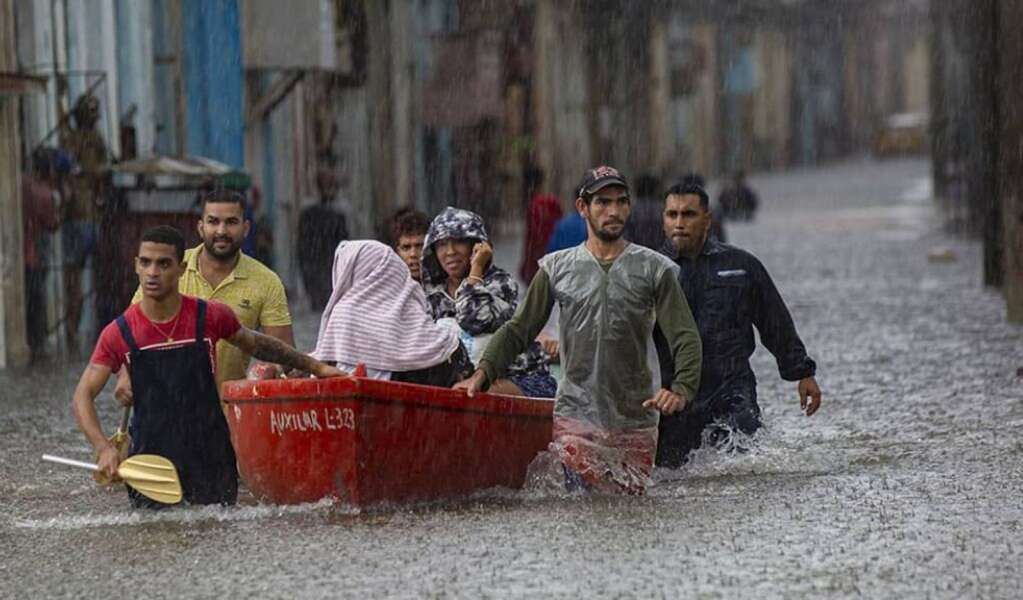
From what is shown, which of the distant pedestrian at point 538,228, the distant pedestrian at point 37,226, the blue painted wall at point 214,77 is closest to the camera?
the distant pedestrian at point 538,228

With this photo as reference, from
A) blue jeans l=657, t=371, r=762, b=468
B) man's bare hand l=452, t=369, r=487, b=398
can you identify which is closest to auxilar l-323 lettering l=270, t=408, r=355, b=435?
man's bare hand l=452, t=369, r=487, b=398

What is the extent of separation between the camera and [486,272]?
11.4 meters

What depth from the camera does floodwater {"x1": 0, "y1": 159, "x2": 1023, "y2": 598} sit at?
837 cm

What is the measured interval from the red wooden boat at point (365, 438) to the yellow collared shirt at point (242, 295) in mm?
416

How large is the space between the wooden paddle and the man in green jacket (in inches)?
54.0

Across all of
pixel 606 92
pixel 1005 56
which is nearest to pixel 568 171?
pixel 606 92

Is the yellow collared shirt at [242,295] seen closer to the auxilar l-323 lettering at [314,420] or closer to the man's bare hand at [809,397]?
the auxilar l-323 lettering at [314,420]

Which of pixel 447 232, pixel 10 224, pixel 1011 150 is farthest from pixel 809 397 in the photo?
pixel 1011 150

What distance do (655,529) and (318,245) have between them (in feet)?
54.4

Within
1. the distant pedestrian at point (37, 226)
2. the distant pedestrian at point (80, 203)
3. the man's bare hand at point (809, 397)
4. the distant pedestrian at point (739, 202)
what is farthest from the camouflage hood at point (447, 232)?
the distant pedestrian at point (739, 202)

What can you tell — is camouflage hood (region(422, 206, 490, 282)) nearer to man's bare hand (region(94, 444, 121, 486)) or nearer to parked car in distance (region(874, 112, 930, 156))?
man's bare hand (region(94, 444, 121, 486))

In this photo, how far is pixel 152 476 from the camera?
32.4ft

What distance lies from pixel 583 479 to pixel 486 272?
1.23 metres

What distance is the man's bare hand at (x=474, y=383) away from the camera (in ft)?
34.4
